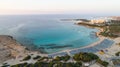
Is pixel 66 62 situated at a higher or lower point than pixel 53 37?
higher

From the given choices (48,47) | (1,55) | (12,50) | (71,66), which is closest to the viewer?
(71,66)

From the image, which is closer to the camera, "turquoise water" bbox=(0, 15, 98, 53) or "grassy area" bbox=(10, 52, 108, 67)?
"grassy area" bbox=(10, 52, 108, 67)

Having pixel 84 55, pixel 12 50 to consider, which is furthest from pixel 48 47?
pixel 84 55

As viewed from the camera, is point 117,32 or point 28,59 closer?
point 28,59

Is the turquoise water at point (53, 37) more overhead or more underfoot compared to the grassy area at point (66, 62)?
more underfoot

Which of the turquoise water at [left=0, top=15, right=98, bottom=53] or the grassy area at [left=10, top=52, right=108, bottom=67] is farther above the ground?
the grassy area at [left=10, top=52, right=108, bottom=67]

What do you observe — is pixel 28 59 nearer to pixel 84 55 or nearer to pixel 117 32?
pixel 84 55

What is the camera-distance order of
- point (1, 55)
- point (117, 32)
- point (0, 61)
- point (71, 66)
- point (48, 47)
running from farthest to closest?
point (117, 32) < point (48, 47) < point (1, 55) < point (0, 61) < point (71, 66)

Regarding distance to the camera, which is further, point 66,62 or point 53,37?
point 53,37

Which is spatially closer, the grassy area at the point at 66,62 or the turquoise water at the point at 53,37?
the grassy area at the point at 66,62

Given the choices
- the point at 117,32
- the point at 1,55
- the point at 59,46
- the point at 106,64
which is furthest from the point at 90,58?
the point at 117,32

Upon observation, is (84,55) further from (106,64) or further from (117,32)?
(117,32)
